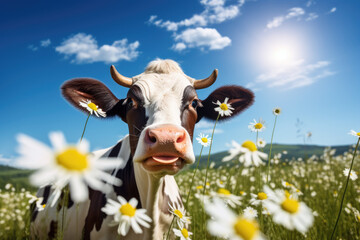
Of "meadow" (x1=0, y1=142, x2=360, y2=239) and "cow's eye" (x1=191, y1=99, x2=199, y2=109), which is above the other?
"cow's eye" (x1=191, y1=99, x2=199, y2=109)

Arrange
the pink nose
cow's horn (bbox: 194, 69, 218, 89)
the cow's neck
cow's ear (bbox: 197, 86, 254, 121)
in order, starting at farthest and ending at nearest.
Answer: cow's ear (bbox: 197, 86, 254, 121)
cow's horn (bbox: 194, 69, 218, 89)
the cow's neck
the pink nose

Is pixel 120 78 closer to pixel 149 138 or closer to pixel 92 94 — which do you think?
pixel 92 94

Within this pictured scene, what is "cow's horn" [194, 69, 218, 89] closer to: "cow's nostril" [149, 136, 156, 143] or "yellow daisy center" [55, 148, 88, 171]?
"cow's nostril" [149, 136, 156, 143]

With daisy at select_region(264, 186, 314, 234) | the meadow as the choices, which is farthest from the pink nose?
daisy at select_region(264, 186, 314, 234)

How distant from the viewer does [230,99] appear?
13.2 ft

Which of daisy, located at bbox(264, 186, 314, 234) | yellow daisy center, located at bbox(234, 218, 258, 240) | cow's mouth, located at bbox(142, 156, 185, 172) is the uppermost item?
cow's mouth, located at bbox(142, 156, 185, 172)

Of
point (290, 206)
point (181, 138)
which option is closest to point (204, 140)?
point (181, 138)

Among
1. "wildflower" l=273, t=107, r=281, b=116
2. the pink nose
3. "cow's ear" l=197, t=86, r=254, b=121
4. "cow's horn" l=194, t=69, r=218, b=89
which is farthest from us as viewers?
"cow's ear" l=197, t=86, r=254, b=121

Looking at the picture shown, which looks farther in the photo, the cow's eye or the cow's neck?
the cow's eye

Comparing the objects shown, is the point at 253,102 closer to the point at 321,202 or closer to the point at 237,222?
the point at 321,202

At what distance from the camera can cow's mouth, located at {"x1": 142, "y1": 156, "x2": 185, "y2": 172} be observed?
81.1 inches

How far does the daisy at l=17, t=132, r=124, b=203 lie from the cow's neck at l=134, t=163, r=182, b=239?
169 cm

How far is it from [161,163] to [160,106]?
75 cm

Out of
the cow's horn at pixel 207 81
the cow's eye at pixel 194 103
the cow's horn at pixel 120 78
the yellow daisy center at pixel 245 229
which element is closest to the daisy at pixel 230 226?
the yellow daisy center at pixel 245 229
